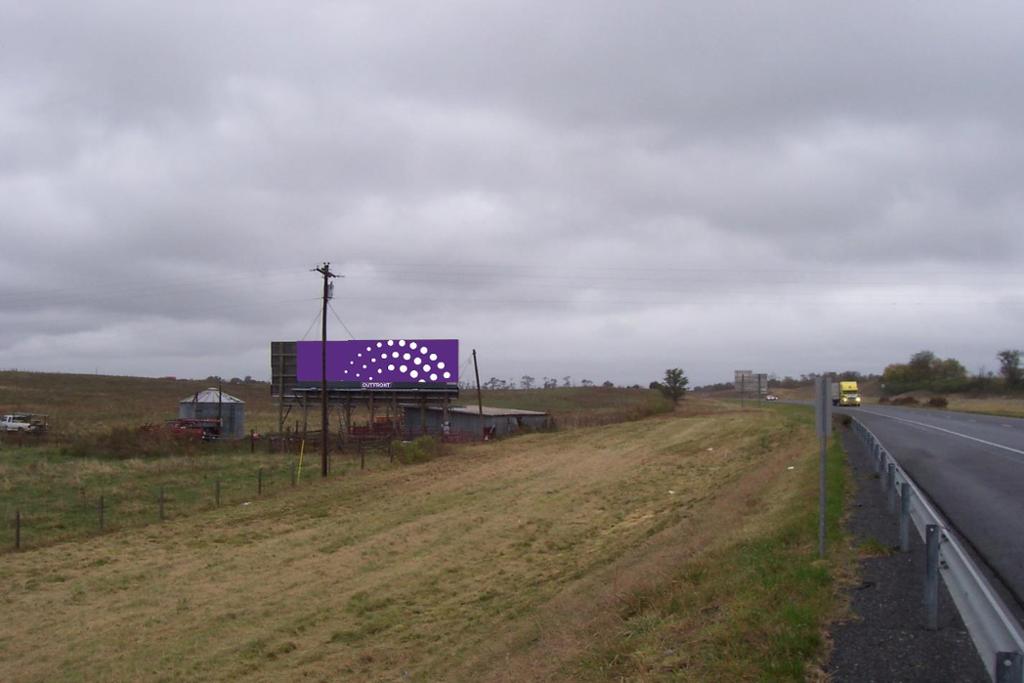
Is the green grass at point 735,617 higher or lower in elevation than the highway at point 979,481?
lower

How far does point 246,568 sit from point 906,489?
50.8 ft

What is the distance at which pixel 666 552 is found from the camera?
1470 centimetres

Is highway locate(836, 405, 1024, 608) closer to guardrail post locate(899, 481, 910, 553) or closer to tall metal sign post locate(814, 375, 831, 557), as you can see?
guardrail post locate(899, 481, 910, 553)

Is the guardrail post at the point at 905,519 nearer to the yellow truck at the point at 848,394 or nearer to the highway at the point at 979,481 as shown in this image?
the highway at the point at 979,481

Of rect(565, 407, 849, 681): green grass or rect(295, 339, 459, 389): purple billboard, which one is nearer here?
rect(565, 407, 849, 681): green grass

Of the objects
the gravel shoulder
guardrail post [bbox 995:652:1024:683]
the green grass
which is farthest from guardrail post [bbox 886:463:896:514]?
guardrail post [bbox 995:652:1024:683]

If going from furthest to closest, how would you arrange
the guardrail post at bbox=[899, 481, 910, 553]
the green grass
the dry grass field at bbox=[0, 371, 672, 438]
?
the dry grass field at bbox=[0, 371, 672, 438] < the guardrail post at bbox=[899, 481, 910, 553] < the green grass

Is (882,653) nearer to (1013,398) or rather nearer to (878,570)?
(878,570)

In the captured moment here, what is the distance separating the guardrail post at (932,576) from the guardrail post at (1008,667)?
8.69 ft

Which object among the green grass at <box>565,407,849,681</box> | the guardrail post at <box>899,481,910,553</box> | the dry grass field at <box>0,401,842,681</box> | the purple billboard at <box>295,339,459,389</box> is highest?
the purple billboard at <box>295,339,459,389</box>

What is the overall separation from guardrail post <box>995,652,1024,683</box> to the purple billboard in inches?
1984

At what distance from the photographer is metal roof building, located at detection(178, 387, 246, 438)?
2466 inches

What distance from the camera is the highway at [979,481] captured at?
10.8 m

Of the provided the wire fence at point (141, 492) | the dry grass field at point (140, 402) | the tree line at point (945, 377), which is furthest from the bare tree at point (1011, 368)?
the wire fence at point (141, 492)
